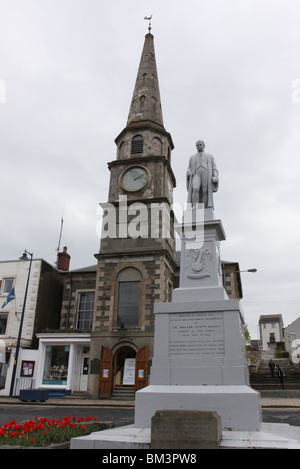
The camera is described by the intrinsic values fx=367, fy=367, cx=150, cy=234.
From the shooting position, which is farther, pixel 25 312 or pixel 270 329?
pixel 270 329

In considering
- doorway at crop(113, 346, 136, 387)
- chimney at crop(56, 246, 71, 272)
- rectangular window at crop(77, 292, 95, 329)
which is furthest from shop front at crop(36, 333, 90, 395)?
chimney at crop(56, 246, 71, 272)

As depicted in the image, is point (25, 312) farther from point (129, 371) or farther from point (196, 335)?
point (196, 335)

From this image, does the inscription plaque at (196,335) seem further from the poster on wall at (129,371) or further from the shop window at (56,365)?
the shop window at (56,365)

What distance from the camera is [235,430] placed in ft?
20.3

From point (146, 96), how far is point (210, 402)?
94.9 ft

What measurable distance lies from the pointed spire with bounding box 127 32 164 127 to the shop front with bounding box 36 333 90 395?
57.3 ft

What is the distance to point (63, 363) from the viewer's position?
26.0m

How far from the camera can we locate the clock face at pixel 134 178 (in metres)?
27.0

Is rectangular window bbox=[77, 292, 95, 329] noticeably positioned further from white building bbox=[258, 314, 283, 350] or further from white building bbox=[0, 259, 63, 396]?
white building bbox=[258, 314, 283, 350]

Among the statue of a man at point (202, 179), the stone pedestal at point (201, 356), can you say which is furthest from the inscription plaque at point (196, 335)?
the statue of a man at point (202, 179)

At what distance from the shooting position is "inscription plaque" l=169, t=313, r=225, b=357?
730 centimetres

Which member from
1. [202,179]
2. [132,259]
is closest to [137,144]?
[132,259]
